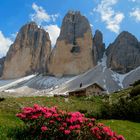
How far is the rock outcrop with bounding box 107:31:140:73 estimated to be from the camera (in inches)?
7077

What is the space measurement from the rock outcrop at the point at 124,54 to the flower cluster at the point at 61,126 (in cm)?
16653

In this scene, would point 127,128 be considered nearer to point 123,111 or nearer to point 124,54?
point 123,111

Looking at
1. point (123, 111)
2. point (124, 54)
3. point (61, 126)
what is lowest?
point (61, 126)

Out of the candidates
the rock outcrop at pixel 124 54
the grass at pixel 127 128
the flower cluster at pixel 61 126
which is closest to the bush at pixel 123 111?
the grass at pixel 127 128

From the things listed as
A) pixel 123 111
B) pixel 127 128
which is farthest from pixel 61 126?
pixel 123 111

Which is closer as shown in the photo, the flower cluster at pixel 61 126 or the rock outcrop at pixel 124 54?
the flower cluster at pixel 61 126

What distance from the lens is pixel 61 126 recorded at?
12.3 metres

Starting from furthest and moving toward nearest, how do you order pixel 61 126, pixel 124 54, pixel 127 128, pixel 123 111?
pixel 124 54
pixel 123 111
pixel 127 128
pixel 61 126

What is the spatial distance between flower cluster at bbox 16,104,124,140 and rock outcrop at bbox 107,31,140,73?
16653 cm

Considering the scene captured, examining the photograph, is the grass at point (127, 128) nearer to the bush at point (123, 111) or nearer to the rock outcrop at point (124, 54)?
the bush at point (123, 111)

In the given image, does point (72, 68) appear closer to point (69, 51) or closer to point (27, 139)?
point (69, 51)

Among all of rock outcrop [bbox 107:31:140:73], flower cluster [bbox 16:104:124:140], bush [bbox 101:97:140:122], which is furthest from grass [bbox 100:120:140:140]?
rock outcrop [bbox 107:31:140:73]

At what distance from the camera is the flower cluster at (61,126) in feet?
39.3

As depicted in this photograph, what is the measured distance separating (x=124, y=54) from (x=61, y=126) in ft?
575
